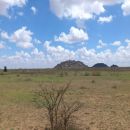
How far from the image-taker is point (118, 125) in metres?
14.9

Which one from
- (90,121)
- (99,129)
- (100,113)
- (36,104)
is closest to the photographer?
(99,129)

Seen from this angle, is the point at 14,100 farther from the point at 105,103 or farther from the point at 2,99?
the point at 105,103

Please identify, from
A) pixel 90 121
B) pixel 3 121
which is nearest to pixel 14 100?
pixel 3 121

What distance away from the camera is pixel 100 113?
57.8 feet

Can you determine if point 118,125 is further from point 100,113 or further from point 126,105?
point 126,105

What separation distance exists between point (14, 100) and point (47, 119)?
7237 millimetres

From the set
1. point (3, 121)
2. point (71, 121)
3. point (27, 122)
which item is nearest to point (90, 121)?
point (71, 121)

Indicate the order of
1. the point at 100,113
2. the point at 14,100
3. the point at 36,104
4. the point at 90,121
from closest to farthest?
the point at 90,121 → the point at 100,113 → the point at 36,104 → the point at 14,100

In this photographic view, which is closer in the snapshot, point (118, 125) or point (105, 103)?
point (118, 125)

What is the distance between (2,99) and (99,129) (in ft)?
34.2

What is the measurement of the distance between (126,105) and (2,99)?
8.22 metres

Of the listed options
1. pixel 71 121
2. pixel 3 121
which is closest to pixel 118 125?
pixel 71 121

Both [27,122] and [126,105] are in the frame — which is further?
[126,105]

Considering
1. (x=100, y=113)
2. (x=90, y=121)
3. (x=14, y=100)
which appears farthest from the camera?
(x=14, y=100)
